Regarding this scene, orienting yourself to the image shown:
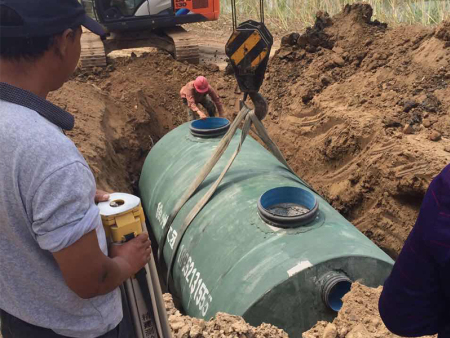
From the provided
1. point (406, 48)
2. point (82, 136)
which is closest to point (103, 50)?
point (82, 136)

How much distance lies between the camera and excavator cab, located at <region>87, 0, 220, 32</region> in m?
9.33

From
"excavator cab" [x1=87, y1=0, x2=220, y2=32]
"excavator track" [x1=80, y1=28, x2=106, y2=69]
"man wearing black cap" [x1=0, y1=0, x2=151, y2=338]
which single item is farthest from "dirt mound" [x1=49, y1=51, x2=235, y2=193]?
"man wearing black cap" [x1=0, y1=0, x2=151, y2=338]

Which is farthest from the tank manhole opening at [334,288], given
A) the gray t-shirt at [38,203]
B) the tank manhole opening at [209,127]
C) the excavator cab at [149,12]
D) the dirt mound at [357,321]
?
the excavator cab at [149,12]

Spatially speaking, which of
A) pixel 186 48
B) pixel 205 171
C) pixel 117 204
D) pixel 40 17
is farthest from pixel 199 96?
pixel 40 17

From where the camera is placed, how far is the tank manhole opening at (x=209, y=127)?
5230 mm

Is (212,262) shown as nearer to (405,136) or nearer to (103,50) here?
(405,136)

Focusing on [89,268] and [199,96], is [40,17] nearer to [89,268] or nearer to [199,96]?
[89,268]

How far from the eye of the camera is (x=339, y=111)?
6.25 meters

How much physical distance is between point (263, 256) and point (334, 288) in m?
0.52

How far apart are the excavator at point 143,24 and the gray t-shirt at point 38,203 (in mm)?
8086

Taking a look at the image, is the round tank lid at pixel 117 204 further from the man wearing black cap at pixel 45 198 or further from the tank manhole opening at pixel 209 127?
the tank manhole opening at pixel 209 127

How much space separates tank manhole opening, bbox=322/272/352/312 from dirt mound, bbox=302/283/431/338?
247mm

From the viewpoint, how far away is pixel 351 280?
3.01 metres

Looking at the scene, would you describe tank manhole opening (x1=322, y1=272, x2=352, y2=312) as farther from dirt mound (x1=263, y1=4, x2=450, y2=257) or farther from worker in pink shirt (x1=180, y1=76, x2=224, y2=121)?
worker in pink shirt (x1=180, y1=76, x2=224, y2=121)
